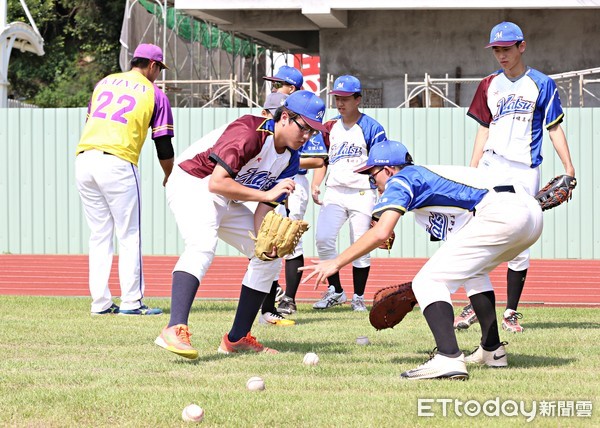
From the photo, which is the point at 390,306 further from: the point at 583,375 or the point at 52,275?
the point at 52,275

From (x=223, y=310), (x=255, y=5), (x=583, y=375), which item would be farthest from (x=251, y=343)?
(x=255, y=5)

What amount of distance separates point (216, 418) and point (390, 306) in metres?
2.34

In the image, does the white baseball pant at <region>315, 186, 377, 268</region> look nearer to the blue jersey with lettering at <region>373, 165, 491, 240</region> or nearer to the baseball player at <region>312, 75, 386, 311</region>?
the baseball player at <region>312, 75, 386, 311</region>

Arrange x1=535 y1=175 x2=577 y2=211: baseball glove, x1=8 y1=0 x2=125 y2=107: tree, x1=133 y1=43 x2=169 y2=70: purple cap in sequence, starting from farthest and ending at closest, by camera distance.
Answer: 1. x1=8 y1=0 x2=125 y2=107: tree
2. x1=133 y1=43 x2=169 y2=70: purple cap
3. x1=535 y1=175 x2=577 y2=211: baseball glove

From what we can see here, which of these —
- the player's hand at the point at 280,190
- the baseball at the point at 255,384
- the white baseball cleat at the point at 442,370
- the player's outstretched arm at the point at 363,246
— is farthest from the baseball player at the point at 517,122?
the baseball at the point at 255,384

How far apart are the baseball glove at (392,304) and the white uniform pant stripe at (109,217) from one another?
3.65 meters

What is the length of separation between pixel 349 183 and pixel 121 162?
2.44m

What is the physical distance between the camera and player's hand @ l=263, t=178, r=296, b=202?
6.95 m

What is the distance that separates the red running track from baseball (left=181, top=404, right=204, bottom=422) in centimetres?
719

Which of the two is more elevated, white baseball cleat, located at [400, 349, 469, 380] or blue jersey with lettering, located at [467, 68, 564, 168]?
blue jersey with lettering, located at [467, 68, 564, 168]

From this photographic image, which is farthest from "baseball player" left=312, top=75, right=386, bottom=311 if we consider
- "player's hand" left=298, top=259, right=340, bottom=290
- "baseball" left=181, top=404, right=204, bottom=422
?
"baseball" left=181, top=404, right=204, bottom=422

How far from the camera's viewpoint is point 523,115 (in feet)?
29.4

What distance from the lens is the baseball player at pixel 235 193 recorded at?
22.9ft

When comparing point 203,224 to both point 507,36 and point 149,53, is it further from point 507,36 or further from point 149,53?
point 149,53
